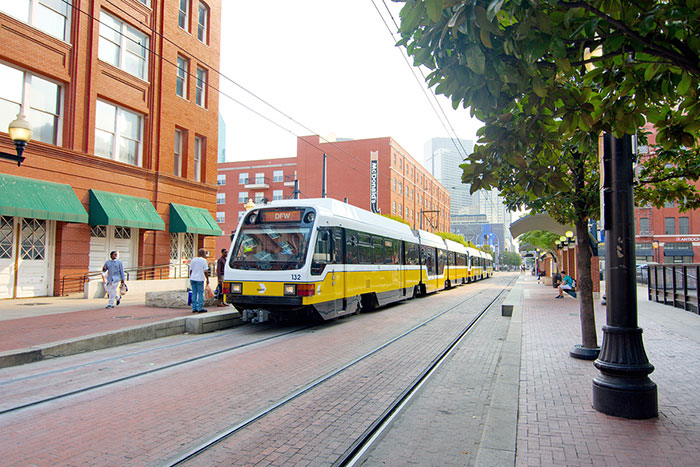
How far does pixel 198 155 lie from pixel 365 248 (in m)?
13.7

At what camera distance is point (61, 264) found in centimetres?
1655

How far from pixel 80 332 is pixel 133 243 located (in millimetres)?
11352

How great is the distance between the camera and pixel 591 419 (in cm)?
Answer: 464

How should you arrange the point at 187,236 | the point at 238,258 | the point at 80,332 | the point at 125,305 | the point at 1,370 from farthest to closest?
1. the point at 187,236
2. the point at 125,305
3. the point at 238,258
4. the point at 80,332
5. the point at 1,370

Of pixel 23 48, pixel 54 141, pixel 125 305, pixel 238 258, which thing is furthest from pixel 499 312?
pixel 23 48

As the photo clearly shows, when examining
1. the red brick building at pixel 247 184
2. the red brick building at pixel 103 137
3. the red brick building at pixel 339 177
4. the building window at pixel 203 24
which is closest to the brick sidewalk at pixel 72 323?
the red brick building at pixel 103 137

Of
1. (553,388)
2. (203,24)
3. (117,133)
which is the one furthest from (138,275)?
(553,388)

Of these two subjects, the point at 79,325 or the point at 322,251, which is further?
the point at 322,251

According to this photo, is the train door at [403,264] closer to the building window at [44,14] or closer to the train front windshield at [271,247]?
the train front windshield at [271,247]

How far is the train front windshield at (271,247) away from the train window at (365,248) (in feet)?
10.1

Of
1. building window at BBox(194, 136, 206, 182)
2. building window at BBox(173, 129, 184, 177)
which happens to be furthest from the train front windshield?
building window at BBox(194, 136, 206, 182)

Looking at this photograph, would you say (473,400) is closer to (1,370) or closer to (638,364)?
(638,364)

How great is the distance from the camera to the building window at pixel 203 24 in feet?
78.4

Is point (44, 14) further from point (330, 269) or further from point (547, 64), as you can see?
point (547, 64)
